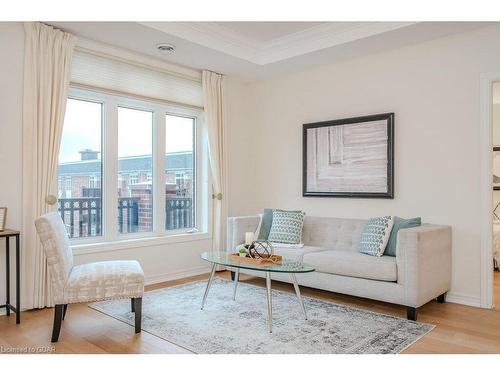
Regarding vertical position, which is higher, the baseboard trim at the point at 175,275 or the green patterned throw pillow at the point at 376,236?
the green patterned throw pillow at the point at 376,236

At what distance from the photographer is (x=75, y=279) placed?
2.87 m

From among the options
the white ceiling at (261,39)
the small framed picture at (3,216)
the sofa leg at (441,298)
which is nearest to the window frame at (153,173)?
the white ceiling at (261,39)

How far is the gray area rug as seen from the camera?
8.99ft

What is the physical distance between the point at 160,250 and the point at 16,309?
1683 mm

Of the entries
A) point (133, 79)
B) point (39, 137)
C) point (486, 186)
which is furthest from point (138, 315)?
point (486, 186)

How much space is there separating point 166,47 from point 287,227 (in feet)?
7.32

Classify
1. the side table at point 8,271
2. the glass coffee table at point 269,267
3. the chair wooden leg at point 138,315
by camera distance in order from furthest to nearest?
the side table at point 8,271 → the glass coffee table at point 269,267 → the chair wooden leg at point 138,315

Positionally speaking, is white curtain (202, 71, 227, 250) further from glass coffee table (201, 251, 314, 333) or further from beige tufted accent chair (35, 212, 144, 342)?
beige tufted accent chair (35, 212, 144, 342)

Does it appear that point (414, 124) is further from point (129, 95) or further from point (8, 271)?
point (8, 271)

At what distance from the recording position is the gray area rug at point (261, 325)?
274 centimetres

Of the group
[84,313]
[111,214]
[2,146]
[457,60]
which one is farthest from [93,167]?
[457,60]

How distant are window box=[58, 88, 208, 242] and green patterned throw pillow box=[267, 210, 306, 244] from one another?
105 cm

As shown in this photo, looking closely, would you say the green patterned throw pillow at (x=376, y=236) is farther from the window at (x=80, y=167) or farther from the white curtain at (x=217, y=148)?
the window at (x=80, y=167)

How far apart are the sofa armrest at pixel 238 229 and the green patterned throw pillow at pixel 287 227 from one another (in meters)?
0.26
